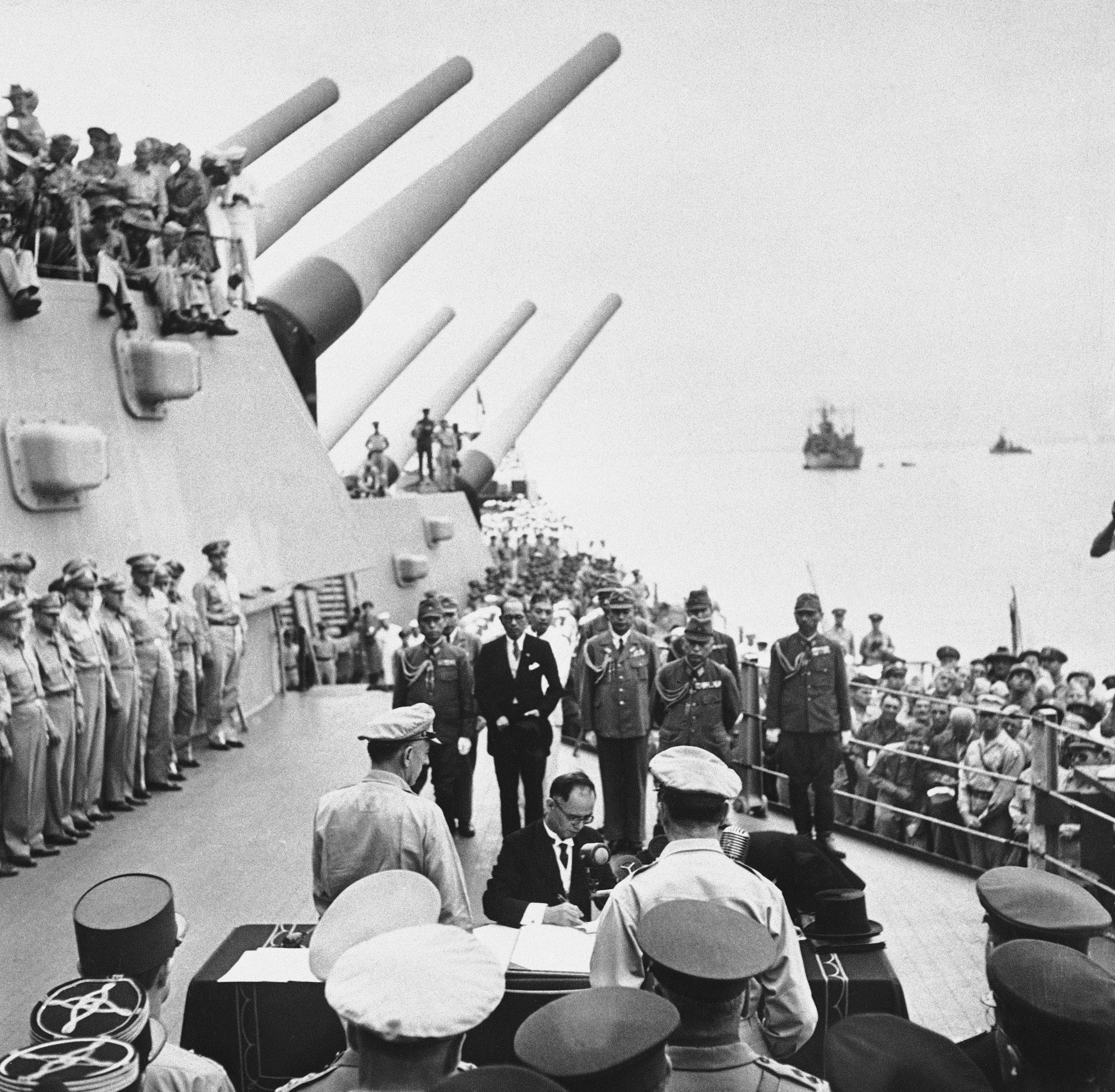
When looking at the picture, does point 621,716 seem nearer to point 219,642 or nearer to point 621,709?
point 621,709

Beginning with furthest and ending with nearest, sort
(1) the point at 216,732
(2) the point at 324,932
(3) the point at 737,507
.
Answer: (3) the point at 737,507
(1) the point at 216,732
(2) the point at 324,932

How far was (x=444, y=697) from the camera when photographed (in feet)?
19.7

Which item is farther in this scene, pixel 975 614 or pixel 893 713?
pixel 975 614

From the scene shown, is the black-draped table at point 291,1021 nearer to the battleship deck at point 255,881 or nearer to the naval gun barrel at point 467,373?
the battleship deck at point 255,881

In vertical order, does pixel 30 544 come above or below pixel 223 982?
above

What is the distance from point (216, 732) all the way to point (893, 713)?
435 centimetres

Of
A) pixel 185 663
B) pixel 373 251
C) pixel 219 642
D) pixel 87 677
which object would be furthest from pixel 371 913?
pixel 373 251

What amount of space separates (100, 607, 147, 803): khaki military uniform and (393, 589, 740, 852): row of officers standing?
1.51 meters

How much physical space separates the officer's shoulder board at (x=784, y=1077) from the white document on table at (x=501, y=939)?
0.90 metres

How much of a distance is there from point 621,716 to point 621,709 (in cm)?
3

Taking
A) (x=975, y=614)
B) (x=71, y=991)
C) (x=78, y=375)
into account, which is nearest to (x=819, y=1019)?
(x=71, y=991)

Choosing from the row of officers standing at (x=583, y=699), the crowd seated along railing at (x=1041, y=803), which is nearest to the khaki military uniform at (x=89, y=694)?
the row of officers standing at (x=583, y=699)

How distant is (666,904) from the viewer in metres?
2.06

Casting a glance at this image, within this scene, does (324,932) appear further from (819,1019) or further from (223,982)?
(819,1019)
